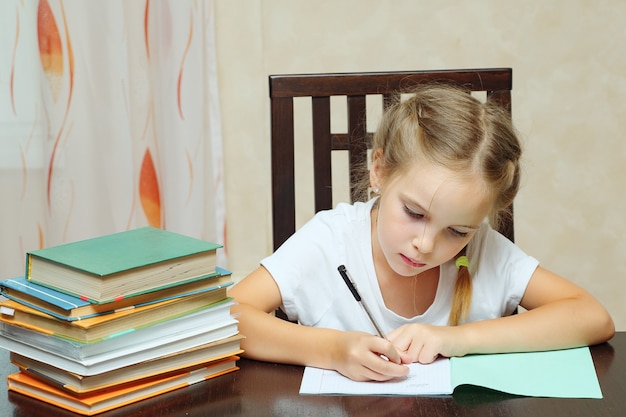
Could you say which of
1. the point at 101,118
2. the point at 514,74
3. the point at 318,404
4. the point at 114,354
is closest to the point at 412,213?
the point at 318,404

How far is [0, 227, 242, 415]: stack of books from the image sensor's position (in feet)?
2.88

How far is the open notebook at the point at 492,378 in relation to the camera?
92cm

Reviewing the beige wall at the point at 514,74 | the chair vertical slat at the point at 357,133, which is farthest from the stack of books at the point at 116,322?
the beige wall at the point at 514,74

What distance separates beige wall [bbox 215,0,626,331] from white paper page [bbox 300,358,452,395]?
1511 millimetres

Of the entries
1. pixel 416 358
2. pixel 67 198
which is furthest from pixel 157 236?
pixel 67 198

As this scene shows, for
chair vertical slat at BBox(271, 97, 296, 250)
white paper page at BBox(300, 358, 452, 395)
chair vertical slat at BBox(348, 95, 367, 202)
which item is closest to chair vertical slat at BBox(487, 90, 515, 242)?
chair vertical slat at BBox(348, 95, 367, 202)

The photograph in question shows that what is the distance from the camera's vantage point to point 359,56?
7.89 ft

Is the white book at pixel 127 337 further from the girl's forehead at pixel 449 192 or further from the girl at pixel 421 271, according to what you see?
the girl's forehead at pixel 449 192

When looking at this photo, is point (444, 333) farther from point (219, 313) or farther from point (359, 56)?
point (359, 56)

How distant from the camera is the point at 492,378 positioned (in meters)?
0.96

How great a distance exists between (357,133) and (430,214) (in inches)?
11.5

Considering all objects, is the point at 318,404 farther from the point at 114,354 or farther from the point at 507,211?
the point at 507,211

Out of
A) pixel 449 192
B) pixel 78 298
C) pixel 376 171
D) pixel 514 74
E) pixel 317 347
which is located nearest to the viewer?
pixel 78 298

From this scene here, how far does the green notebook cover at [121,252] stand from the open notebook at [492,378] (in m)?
0.21
